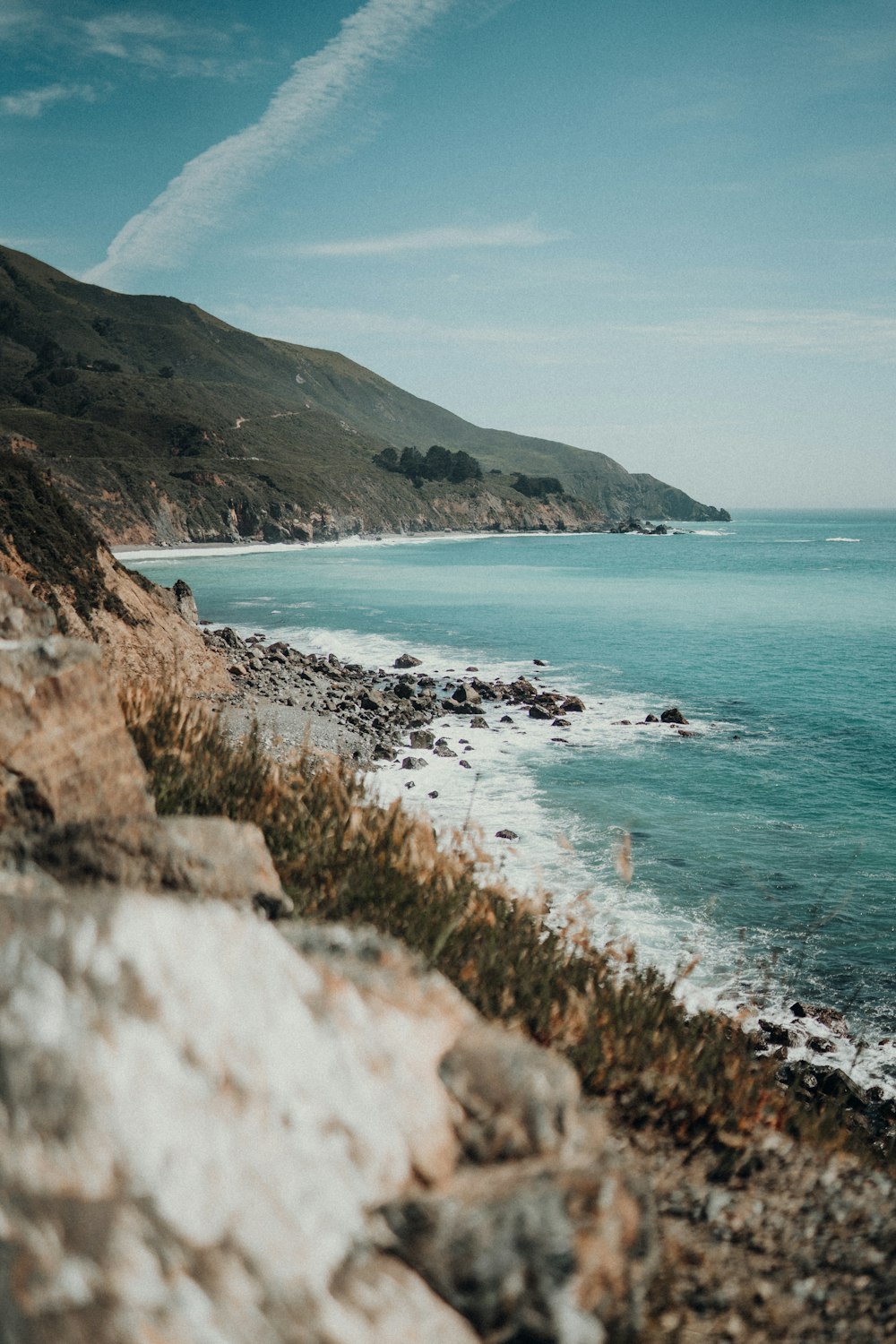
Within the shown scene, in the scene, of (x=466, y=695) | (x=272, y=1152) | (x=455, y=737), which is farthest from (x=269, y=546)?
(x=272, y=1152)

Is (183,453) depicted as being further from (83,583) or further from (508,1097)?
(508,1097)

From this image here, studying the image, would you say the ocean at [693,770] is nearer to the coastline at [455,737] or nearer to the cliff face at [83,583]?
the coastline at [455,737]

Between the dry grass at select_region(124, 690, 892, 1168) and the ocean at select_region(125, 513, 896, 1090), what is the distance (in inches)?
19.8

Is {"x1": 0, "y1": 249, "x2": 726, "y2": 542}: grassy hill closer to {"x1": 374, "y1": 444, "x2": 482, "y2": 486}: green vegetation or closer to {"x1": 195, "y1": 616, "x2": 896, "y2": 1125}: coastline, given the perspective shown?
{"x1": 374, "y1": 444, "x2": 482, "y2": 486}: green vegetation

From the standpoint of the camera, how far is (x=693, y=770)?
2005 cm

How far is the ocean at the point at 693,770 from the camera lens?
37.3 ft

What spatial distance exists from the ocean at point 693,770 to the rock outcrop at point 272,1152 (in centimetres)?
153

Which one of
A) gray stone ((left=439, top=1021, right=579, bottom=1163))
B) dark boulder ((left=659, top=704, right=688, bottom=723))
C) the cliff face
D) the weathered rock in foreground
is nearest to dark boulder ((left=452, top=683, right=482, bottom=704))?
dark boulder ((left=659, top=704, right=688, bottom=723))

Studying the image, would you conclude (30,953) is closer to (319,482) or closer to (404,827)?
(404,827)

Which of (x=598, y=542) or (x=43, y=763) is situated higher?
(x=598, y=542)

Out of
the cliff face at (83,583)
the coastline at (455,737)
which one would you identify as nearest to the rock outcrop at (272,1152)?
the coastline at (455,737)

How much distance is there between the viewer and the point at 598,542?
14838cm

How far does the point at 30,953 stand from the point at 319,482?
5237 inches

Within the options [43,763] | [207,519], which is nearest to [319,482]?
[207,519]
